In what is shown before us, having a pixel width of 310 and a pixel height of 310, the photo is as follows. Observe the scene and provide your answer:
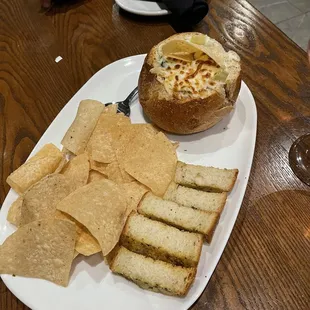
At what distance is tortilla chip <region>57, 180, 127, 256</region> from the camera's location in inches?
39.8

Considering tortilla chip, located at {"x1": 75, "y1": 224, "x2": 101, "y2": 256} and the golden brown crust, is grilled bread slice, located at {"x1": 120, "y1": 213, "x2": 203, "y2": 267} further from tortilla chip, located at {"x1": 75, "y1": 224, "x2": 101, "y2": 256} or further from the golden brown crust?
the golden brown crust

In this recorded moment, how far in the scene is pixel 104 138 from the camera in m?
1.24

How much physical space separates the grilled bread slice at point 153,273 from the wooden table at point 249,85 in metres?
0.10

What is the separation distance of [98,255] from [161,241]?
18cm

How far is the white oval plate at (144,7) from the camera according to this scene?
175 centimetres

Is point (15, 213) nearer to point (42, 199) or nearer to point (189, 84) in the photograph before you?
point (42, 199)

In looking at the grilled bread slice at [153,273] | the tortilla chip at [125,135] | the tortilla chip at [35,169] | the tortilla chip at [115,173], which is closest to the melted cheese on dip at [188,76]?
the tortilla chip at [125,135]

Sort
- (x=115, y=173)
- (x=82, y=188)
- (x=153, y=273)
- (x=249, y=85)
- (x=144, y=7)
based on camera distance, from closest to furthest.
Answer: (x=153, y=273)
(x=82, y=188)
(x=115, y=173)
(x=249, y=85)
(x=144, y=7)

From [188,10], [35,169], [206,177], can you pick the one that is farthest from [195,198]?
[188,10]

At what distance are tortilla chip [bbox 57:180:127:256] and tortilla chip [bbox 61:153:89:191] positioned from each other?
0.05 metres

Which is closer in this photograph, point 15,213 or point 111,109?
point 15,213

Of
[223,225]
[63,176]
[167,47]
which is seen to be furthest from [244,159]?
[63,176]

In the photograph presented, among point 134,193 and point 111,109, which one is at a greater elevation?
point 111,109

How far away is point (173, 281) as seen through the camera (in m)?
0.98
